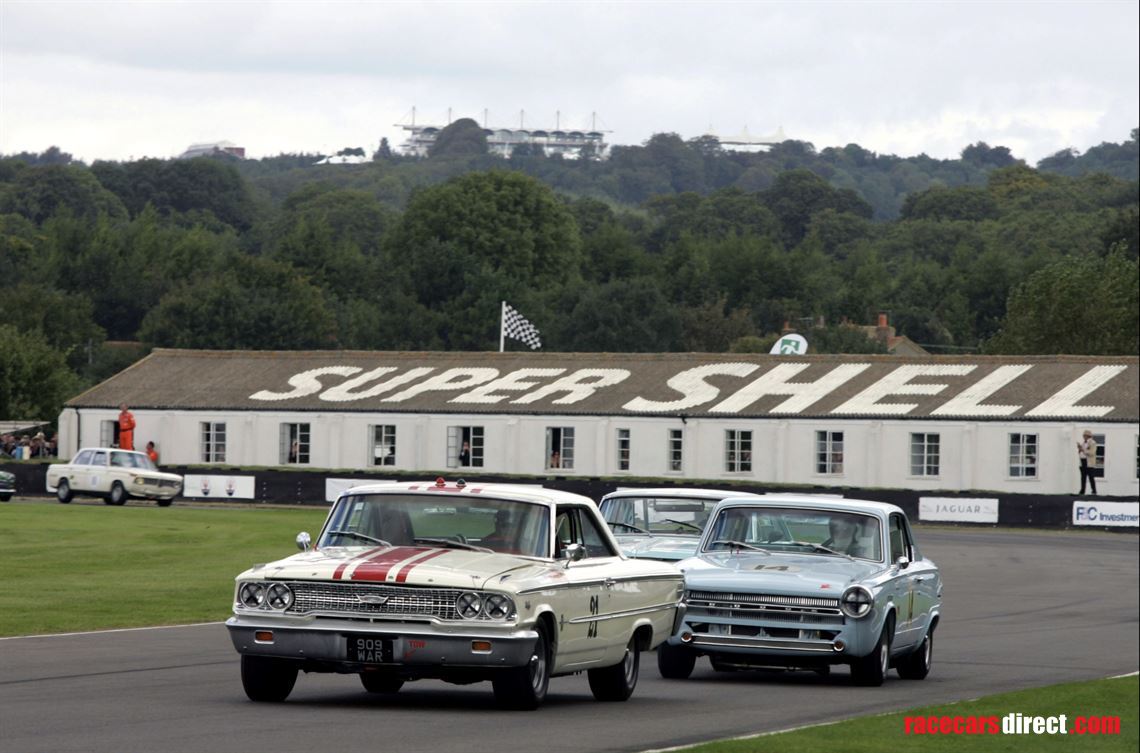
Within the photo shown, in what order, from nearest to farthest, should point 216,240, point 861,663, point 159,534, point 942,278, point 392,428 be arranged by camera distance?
point 861,663 < point 159,534 < point 392,428 < point 942,278 < point 216,240

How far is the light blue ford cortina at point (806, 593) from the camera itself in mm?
17578

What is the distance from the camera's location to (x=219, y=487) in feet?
200

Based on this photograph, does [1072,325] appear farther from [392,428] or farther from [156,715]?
[156,715]

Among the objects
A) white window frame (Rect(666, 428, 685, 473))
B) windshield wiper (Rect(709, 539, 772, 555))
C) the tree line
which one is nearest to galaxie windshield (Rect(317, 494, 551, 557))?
windshield wiper (Rect(709, 539, 772, 555))

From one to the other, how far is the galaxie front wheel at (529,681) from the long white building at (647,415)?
4892cm

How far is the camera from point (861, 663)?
17.9 metres

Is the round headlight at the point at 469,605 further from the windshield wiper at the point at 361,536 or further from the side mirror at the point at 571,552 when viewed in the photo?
the side mirror at the point at 571,552

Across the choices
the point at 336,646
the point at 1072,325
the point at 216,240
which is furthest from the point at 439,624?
the point at 216,240

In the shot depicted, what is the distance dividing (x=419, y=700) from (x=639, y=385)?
57.6 m

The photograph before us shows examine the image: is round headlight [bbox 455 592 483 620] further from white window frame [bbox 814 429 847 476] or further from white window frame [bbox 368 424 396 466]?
white window frame [bbox 368 424 396 466]

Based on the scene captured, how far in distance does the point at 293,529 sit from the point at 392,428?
1104 inches

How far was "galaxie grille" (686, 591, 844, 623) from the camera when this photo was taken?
17500mm

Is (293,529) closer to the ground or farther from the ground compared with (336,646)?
closer to the ground

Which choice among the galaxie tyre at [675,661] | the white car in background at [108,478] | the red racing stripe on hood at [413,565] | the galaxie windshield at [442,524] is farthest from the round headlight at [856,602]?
the white car in background at [108,478]
